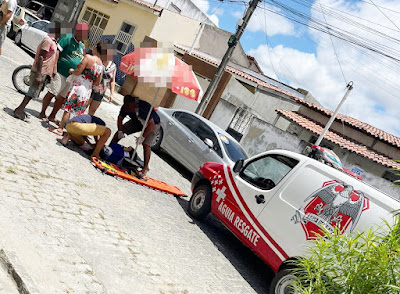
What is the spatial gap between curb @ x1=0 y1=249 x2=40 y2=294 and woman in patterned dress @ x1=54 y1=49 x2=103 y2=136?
13.3 ft

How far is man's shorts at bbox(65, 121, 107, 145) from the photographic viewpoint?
20.6 feet

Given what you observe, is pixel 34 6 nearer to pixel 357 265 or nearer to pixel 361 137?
pixel 361 137

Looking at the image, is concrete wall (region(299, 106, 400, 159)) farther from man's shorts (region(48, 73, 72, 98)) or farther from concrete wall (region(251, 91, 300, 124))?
man's shorts (region(48, 73, 72, 98))

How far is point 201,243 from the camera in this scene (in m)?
5.71

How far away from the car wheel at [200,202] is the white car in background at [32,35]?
1231 cm

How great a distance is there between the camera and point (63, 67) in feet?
→ 24.7

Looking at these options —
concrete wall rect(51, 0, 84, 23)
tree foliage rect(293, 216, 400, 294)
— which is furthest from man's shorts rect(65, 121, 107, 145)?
concrete wall rect(51, 0, 84, 23)

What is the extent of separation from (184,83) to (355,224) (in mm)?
3649

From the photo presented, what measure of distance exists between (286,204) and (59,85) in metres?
5.22

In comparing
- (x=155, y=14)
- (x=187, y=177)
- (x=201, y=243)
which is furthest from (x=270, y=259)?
(x=155, y=14)

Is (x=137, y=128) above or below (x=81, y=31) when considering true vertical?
below

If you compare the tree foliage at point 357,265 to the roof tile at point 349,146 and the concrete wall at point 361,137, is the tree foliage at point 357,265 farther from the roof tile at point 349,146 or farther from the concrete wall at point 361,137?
the concrete wall at point 361,137

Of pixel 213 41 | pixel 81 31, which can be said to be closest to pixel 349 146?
pixel 213 41

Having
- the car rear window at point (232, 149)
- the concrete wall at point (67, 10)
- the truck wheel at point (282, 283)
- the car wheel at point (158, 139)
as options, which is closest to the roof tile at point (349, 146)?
the car rear window at point (232, 149)
